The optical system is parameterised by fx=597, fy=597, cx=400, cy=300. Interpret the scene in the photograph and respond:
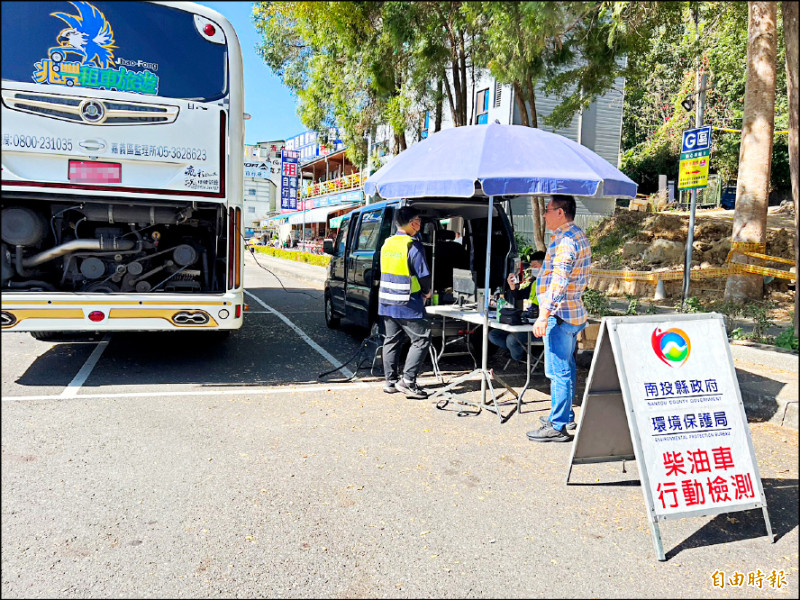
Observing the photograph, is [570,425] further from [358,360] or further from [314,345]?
[314,345]

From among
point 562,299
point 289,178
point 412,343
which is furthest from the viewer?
point 289,178

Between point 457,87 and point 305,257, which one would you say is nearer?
point 457,87

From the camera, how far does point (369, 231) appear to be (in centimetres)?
807

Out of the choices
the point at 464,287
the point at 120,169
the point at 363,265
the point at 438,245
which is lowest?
the point at 464,287

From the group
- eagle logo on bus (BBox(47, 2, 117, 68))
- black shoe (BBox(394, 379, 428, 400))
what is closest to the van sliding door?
black shoe (BBox(394, 379, 428, 400))

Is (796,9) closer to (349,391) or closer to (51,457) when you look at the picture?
(51,457)

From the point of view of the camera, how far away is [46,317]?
5871 millimetres

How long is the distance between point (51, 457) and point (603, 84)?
1121 centimetres

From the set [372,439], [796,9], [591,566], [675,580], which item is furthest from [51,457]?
[796,9]

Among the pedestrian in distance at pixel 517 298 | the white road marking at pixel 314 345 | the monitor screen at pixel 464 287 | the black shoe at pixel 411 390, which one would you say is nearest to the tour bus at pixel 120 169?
the white road marking at pixel 314 345

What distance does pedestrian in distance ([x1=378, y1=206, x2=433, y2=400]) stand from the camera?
20.0 ft

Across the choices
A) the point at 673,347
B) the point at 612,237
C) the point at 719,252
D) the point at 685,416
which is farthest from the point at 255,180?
the point at 612,237

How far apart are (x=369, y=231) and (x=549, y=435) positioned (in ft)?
13.3

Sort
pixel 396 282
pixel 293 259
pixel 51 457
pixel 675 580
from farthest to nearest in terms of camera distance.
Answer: pixel 293 259 → pixel 396 282 → pixel 51 457 → pixel 675 580
